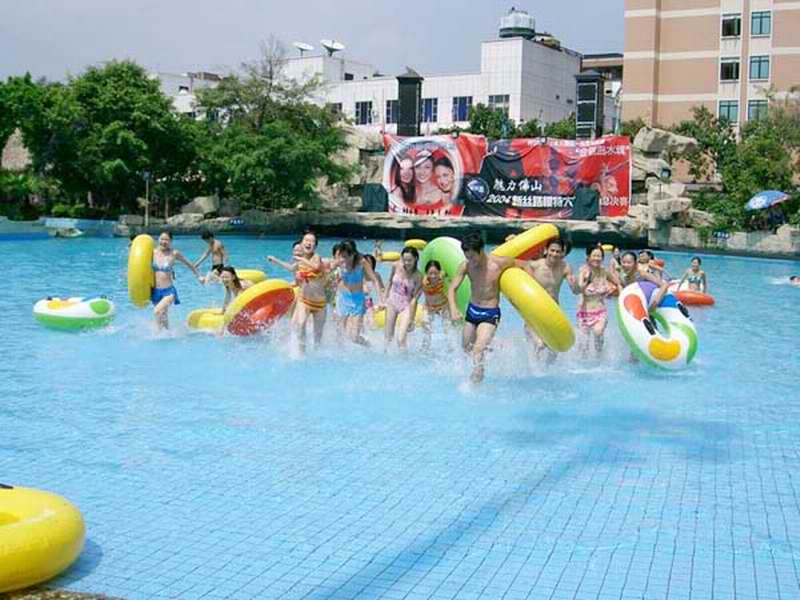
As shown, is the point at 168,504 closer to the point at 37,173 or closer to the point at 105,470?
the point at 105,470

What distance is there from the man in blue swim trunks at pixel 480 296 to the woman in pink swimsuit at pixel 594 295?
1.22 meters

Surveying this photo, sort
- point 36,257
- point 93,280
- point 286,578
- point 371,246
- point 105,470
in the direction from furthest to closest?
1. point 371,246
2. point 36,257
3. point 93,280
4. point 105,470
5. point 286,578

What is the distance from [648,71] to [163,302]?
36075 mm

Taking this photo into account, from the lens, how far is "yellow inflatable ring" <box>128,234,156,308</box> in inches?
380

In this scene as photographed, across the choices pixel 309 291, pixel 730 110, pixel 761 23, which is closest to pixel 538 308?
pixel 309 291

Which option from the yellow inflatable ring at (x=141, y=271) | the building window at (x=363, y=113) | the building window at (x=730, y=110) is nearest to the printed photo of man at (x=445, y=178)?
the building window at (x=730, y=110)

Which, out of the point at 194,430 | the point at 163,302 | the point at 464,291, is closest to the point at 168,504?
the point at 194,430

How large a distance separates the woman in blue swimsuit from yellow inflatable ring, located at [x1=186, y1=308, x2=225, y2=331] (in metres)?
1.70

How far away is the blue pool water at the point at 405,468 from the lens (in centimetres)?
411

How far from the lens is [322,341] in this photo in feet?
31.2

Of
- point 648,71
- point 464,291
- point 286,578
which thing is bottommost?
point 286,578

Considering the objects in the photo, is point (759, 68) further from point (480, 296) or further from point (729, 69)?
point (480, 296)

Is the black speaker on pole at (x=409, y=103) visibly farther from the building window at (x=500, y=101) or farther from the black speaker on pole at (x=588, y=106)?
the building window at (x=500, y=101)

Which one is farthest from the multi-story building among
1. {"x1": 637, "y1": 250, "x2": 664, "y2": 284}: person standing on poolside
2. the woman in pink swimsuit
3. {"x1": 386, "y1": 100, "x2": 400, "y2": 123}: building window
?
the woman in pink swimsuit
